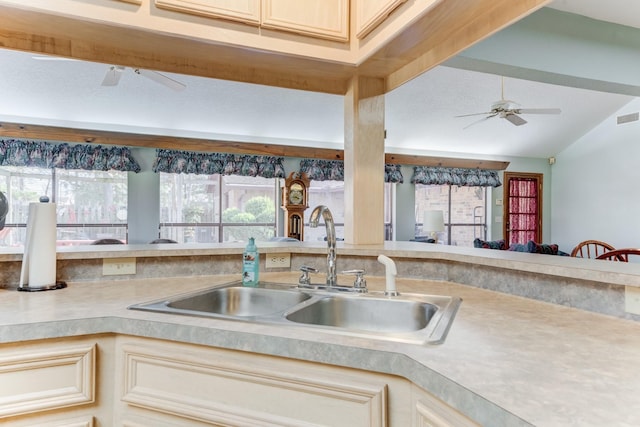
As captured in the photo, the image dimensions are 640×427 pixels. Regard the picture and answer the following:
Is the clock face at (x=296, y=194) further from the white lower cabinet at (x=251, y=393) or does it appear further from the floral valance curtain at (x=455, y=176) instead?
the white lower cabinet at (x=251, y=393)

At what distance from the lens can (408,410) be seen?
81 cm

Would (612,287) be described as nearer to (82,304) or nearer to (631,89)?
(82,304)

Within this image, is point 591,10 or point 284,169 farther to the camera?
point 284,169

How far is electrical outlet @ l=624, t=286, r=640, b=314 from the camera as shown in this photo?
3.45ft

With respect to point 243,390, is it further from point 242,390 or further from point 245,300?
point 245,300

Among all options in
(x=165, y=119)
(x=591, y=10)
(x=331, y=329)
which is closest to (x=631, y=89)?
(x=591, y=10)

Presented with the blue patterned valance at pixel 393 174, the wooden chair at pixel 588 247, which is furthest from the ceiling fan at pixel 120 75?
the wooden chair at pixel 588 247

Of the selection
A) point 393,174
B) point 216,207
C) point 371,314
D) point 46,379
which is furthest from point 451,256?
point 393,174

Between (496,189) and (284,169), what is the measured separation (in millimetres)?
4256

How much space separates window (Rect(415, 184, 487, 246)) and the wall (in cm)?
157

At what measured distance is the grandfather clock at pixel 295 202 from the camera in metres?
5.82

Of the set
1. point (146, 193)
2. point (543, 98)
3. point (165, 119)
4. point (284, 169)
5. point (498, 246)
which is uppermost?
point (543, 98)

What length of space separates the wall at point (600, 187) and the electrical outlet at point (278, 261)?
6870 millimetres

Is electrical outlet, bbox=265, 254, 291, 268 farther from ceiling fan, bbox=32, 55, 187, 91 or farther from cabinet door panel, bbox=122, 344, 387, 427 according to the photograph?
ceiling fan, bbox=32, 55, 187, 91
